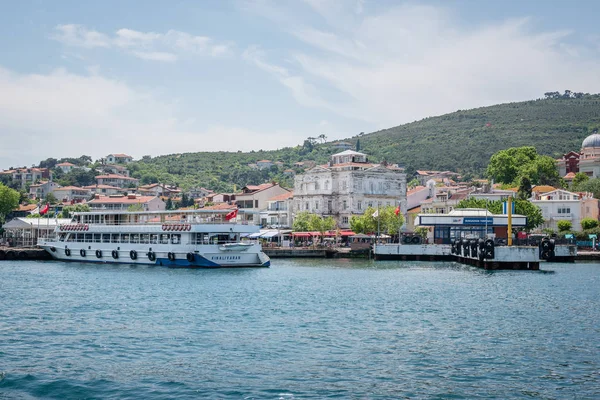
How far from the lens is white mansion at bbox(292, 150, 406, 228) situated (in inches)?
3981

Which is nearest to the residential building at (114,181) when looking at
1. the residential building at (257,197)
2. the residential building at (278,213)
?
the residential building at (257,197)

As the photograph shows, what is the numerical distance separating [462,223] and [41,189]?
353ft

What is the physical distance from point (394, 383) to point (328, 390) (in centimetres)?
214

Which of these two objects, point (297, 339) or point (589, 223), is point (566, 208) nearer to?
point (589, 223)

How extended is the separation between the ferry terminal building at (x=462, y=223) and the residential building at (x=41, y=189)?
101917 millimetres

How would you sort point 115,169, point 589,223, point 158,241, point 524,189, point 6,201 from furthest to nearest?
point 115,169, point 6,201, point 524,189, point 589,223, point 158,241

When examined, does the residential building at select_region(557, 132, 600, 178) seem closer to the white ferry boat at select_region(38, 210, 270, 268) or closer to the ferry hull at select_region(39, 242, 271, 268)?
the white ferry boat at select_region(38, 210, 270, 268)

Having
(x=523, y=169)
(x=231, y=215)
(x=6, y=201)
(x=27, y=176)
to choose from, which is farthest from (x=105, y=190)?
(x=231, y=215)

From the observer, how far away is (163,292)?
44125 mm

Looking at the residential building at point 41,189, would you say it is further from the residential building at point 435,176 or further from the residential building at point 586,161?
the residential building at point 586,161

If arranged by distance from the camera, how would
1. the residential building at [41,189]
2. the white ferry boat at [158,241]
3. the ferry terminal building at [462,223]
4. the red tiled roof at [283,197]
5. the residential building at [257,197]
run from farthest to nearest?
the residential building at [41,189]
the residential building at [257,197]
the red tiled roof at [283,197]
the ferry terminal building at [462,223]
the white ferry boat at [158,241]

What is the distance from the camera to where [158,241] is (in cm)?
6644

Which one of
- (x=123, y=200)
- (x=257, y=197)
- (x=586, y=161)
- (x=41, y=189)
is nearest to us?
(x=257, y=197)

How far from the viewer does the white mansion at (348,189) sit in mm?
101125
